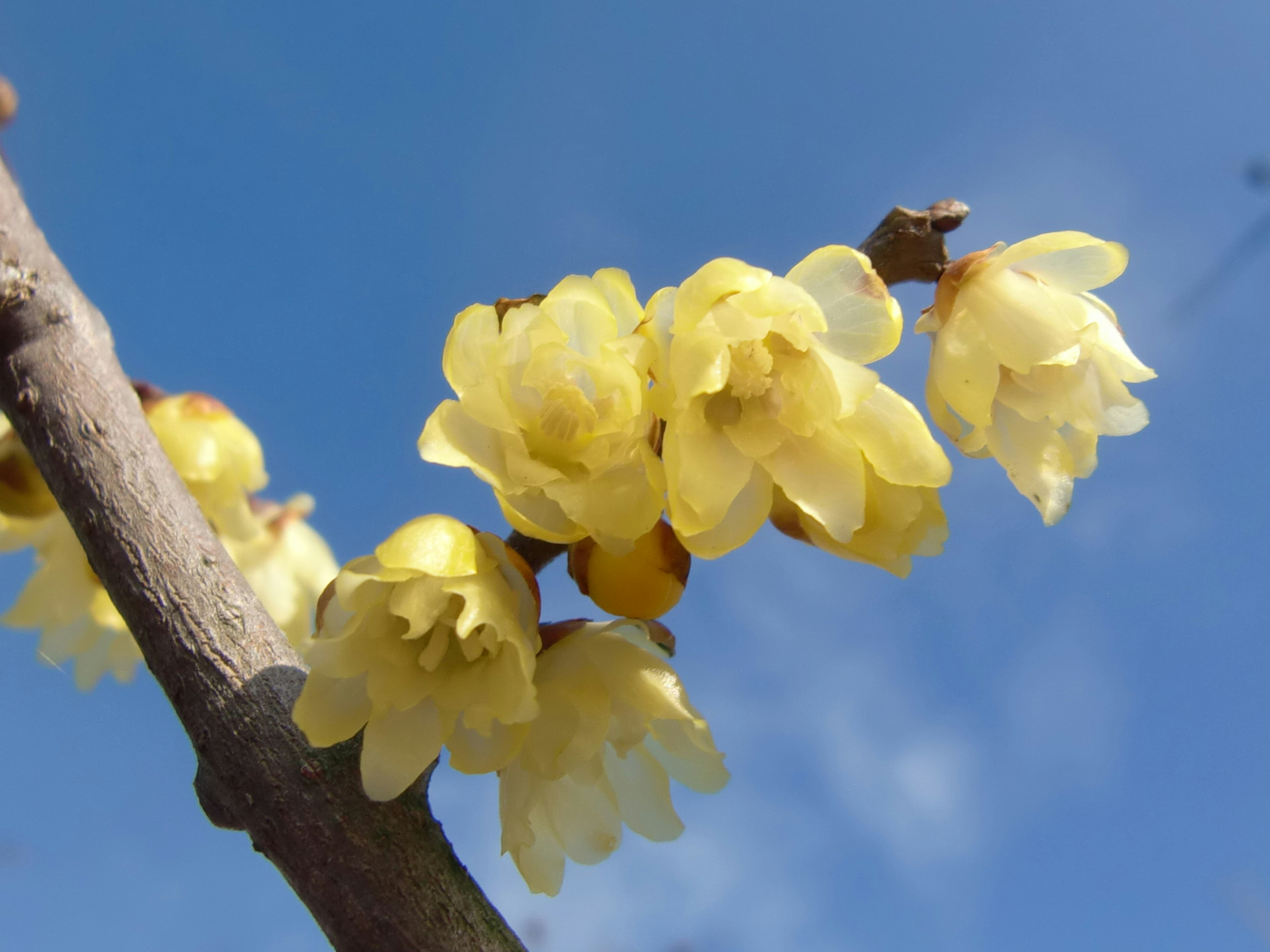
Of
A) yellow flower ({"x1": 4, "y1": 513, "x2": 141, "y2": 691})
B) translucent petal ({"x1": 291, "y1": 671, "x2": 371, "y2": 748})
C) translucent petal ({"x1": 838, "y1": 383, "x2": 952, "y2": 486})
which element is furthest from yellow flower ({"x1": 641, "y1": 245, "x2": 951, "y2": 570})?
yellow flower ({"x1": 4, "y1": 513, "x2": 141, "y2": 691})

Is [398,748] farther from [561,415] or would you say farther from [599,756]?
[561,415]

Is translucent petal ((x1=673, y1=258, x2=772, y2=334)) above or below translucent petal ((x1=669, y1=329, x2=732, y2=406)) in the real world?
above

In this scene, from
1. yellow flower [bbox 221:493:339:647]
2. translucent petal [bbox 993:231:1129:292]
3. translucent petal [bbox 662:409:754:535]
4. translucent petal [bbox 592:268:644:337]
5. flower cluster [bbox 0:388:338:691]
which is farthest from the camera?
yellow flower [bbox 221:493:339:647]

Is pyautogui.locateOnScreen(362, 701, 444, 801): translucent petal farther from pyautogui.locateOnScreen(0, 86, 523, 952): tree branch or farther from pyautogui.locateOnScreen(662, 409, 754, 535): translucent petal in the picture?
pyautogui.locateOnScreen(662, 409, 754, 535): translucent petal

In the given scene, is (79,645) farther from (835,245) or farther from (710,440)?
(835,245)

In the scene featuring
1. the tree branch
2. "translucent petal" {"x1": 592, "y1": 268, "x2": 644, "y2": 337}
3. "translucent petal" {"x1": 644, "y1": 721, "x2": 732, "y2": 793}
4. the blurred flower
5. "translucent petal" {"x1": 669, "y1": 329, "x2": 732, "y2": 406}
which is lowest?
the tree branch

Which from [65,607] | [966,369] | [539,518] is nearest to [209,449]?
[65,607]

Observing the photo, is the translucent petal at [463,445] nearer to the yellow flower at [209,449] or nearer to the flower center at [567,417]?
the flower center at [567,417]
